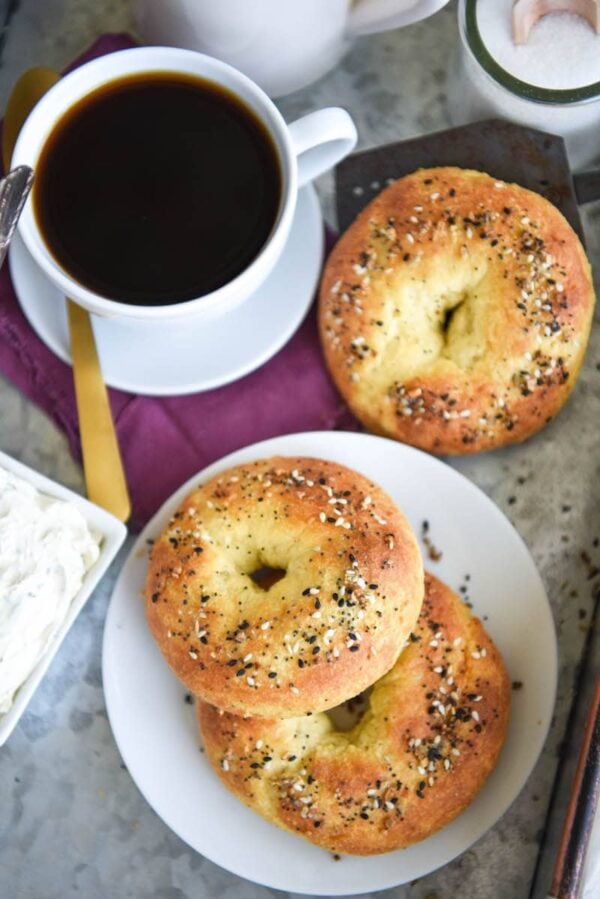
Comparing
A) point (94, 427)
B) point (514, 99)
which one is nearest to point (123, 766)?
point (94, 427)

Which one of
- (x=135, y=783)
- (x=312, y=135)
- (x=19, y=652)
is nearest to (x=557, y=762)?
(x=135, y=783)

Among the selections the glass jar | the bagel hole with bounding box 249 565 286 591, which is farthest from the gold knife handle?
the glass jar

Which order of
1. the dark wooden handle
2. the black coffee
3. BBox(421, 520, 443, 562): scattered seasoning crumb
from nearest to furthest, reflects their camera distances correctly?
the dark wooden handle → the black coffee → BBox(421, 520, 443, 562): scattered seasoning crumb

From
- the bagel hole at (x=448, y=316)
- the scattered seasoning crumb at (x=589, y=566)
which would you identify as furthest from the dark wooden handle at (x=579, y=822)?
the bagel hole at (x=448, y=316)

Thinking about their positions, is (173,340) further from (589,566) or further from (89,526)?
(589,566)

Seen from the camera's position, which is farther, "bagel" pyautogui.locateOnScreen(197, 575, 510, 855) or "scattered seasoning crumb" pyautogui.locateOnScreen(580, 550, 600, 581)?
"scattered seasoning crumb" pyautogui.locateOnScreen(580, 550, 600, 581)

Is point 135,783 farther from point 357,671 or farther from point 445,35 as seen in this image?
point 445,35

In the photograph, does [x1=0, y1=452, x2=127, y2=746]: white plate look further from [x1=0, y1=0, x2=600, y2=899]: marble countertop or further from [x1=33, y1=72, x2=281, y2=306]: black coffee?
[x1=33, y1=72, x2=281, y2=306]: black coffee
